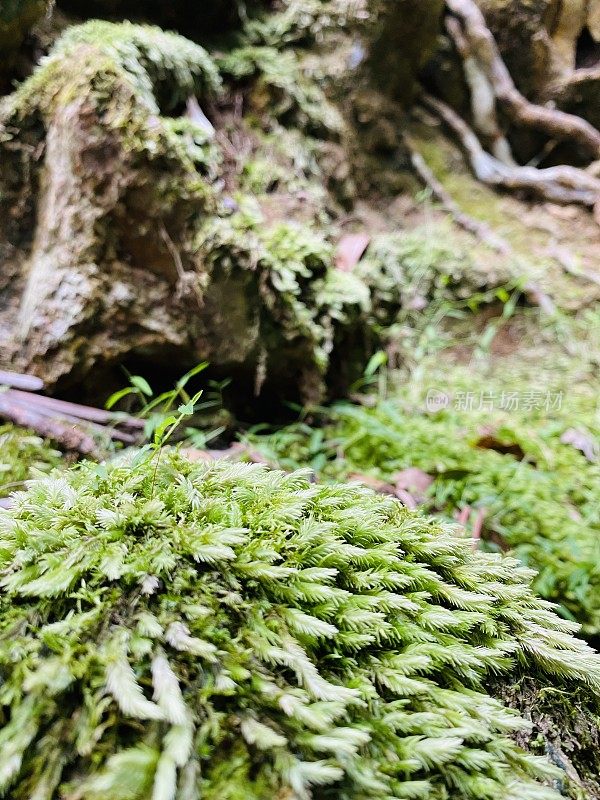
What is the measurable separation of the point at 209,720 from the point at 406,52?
494 cm

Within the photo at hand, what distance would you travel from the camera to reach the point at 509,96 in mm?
4477

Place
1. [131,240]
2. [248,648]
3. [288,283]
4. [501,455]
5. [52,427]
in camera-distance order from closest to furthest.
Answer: [248,648] → [52,427] → [131,240] → [288,283] → [501,455]

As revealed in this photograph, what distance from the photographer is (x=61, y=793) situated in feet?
2.06

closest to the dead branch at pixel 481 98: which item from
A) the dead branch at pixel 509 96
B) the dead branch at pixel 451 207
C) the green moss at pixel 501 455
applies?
the dead branch at pixel 509 96

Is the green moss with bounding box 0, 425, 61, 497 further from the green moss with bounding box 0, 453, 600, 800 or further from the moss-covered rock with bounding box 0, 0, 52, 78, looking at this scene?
the moss-covered rock with bounding box 0, 0, 52, 78

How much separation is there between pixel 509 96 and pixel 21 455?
5.03m

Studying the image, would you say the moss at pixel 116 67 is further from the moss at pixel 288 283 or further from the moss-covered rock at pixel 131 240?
the moss at pixel 288 283

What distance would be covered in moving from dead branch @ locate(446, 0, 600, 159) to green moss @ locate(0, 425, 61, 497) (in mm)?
4923

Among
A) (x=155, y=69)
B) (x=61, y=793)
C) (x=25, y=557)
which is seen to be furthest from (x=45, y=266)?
(x=61, y=793)

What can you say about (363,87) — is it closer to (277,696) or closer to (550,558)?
(550,558)

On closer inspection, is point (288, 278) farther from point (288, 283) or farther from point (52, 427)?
point (52, 427)

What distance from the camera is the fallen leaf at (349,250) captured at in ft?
10.6

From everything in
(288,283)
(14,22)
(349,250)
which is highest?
(14,22)

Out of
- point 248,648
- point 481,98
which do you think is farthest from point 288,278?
point 481,98
